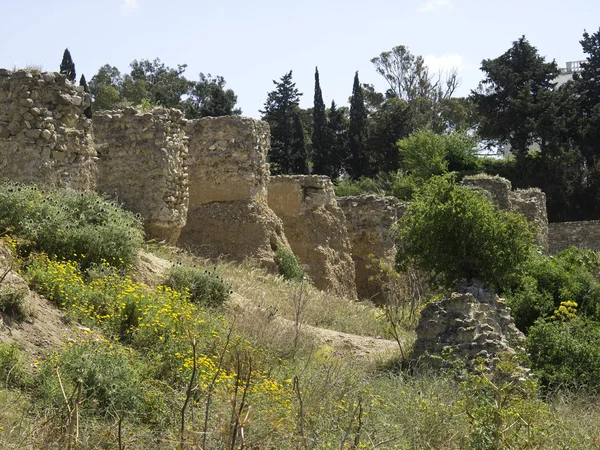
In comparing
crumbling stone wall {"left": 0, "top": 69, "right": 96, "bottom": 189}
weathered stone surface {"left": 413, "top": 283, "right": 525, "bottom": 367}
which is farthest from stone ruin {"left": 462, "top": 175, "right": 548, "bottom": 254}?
crumbling stone wall {"left": 0, "top": 69, "right": 96, "bottom": 189}

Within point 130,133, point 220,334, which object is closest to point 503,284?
point 220,334

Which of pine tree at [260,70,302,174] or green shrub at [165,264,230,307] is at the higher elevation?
pine tree at [260,70,302,174]

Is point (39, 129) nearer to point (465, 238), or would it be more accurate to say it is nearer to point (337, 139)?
point (465, 238)

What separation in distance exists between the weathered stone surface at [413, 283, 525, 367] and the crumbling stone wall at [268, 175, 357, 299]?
706cm

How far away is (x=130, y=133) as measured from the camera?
14.4 m

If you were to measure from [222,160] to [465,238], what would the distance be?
20.5 ft

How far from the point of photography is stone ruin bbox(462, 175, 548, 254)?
24.5m

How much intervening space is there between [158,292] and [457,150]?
97.0ft

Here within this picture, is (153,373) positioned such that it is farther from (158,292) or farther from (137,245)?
(137,245)

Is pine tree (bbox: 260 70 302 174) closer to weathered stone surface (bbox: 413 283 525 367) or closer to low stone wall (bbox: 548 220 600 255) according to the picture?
low stone wall (bbox: 548 220 600 255)

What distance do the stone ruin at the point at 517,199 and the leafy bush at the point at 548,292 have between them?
10341 millimetres

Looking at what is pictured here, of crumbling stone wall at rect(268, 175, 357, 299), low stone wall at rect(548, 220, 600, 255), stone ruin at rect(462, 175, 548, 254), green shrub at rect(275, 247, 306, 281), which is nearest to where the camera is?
green shrub at rect(275, 247, 306, 281)

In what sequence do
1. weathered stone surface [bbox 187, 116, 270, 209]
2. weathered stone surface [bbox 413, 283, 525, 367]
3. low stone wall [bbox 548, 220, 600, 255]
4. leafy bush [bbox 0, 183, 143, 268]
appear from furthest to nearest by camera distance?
low stone wall [bbox 548, 220, 600, 255] < weathered stone surface [bbox 187, 116, 270, 209] < leafy bush [bbox 0, 183, 143, 268] < weathered stone surface [bbox 413, 283, 525, 367]

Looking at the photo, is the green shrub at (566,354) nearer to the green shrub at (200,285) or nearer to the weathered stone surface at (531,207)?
the green shrub at (200,285)
